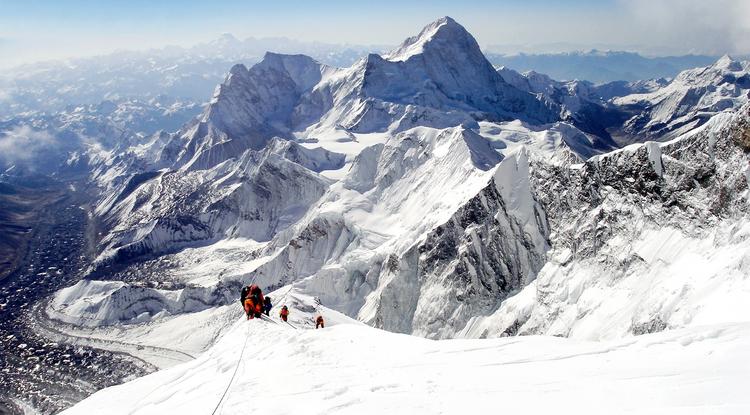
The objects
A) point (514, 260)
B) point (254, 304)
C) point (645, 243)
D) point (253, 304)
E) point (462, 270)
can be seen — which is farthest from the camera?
point (462, 270)

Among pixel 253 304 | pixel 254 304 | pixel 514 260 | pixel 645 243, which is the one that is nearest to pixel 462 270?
pixel 514 260

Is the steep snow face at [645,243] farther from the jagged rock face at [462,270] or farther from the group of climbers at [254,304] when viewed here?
the group of climbers at [254,304]

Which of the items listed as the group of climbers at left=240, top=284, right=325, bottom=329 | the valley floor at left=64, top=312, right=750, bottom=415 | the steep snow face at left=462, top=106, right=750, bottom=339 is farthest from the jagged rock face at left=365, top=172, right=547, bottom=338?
the valley floor at left=64, top=312, right=750, bottom=415

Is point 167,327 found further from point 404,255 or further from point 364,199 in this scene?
point 404,255

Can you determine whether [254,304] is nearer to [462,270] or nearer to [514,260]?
[514,260]

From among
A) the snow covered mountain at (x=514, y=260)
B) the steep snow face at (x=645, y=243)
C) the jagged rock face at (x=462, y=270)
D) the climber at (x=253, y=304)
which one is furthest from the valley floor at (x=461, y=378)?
the jagged rock face at (x=462, y=270)

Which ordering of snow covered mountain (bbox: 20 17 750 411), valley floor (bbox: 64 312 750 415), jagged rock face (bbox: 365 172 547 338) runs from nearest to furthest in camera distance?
1. valley floor (bbox: 64 312 750 415)
2. snow covered mountain (bbox: 20 17 750 411)
3. jagged rock face (bbox: 365 172 547 338)

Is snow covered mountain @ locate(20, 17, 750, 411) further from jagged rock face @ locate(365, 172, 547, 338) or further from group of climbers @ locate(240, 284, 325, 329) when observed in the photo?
group of climbers @ locate(240, 284, 325, 329)
